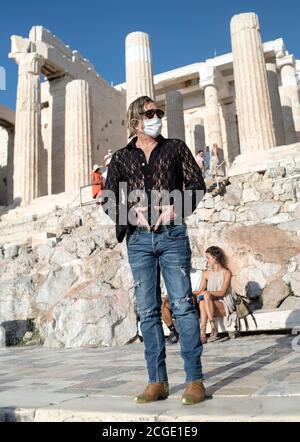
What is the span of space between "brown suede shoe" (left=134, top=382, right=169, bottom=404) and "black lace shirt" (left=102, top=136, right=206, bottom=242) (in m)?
0.98

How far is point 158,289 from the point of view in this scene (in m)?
3.12

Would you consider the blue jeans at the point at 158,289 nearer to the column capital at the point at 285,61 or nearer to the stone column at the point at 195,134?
the column capital at the point at 285,61

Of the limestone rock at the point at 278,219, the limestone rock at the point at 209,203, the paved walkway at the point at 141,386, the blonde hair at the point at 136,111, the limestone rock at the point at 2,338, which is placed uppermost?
the limestone rock at the point at 209,203

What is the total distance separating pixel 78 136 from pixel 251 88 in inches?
338

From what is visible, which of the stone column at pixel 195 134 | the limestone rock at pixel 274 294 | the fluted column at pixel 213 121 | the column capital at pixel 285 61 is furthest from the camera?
the stone column at pixel 195 134

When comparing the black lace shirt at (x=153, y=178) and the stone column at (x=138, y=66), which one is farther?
the stone column at (x=138, y=66)

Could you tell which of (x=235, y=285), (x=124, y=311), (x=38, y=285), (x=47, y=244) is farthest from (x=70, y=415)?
(x=47, y=244)

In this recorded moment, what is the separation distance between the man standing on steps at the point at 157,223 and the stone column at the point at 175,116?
76.4ft

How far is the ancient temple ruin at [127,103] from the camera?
706 inches

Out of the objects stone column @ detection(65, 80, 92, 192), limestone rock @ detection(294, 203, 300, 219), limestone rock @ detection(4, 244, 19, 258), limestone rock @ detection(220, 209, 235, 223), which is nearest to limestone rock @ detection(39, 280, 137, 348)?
Answer: limestone rock @ detection(220, 209, 235, 223)

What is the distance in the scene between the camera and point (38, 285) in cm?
996

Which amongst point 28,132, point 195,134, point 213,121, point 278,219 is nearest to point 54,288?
point 278,219

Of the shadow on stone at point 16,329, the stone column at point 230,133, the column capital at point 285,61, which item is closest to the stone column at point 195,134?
the stone column at point 230,133
